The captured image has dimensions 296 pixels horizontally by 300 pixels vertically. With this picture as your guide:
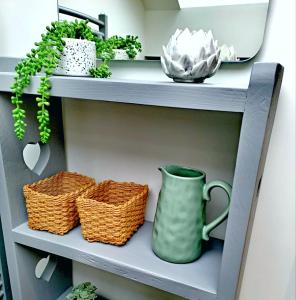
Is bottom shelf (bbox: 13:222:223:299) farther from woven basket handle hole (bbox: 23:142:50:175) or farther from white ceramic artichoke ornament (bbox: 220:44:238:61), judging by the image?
white ceramic artichoke ornament (bbox: 220:44:238:61)

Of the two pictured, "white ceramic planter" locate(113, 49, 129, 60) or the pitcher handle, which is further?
"white ceramic planter" locate(113, 49, 129, 60)

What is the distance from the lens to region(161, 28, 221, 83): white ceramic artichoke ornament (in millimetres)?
491

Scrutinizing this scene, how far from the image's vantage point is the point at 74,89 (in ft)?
1.74

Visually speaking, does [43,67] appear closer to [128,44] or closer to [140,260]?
[128,44]

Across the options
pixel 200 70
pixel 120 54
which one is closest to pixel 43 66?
pixel 120 54

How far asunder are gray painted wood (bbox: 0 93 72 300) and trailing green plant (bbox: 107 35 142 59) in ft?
0.85

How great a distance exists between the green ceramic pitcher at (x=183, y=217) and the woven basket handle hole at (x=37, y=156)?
416 mm

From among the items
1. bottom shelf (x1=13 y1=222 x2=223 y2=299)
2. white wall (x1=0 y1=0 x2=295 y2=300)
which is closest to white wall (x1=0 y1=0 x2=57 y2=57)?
white wall (x1=0 y1=0 x2=295 y2=300)

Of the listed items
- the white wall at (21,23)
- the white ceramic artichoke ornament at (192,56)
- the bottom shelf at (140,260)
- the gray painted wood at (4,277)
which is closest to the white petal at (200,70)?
the white ceramic artichoke ornament at (192,56)

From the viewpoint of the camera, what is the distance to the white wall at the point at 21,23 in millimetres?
802

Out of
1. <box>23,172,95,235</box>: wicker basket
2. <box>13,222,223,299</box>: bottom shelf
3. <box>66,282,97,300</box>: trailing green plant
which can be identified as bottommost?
<box>66,282,97,300</box>: trailing green plant

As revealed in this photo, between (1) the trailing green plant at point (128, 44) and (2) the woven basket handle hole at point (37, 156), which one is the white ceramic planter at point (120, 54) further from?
(2) the woven basket handle hole at point (37, 156)

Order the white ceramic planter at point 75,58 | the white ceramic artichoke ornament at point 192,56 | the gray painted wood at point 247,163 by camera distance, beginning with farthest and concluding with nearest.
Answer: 1. the white ceramic planter at point 75,58
2. the white ceramic artichoke ornament at point 192,56
3. the gray painted wood at point 247,163

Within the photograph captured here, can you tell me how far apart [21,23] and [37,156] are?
0.44 m
